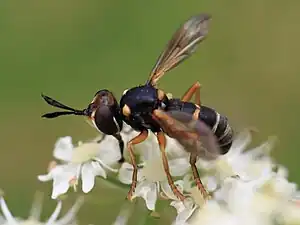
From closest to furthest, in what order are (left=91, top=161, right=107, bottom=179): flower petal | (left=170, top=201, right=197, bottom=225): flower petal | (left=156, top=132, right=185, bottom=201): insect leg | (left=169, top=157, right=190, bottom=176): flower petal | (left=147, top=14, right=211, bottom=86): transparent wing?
(left=170, top=201, right=197, bottom=225): flower petal, (left=156, top=132, right=185, bottom=201): insect leg, (left=169, top=157, right=190, bottom=176): flower petal, (left=91, top=161, right=107, bottom=179): flower petal, (left=147, top=14, right=211, bottom=86): transparent wing

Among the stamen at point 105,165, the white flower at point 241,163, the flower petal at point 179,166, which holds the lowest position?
the stamen at point 105,165

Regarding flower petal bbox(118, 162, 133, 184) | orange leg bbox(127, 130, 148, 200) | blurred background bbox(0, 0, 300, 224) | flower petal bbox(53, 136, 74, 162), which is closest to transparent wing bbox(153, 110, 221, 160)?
orange leg bbox(127, 130, 148, 200)

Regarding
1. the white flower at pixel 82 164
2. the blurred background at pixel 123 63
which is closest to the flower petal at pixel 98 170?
the white flower at pixel 82 164

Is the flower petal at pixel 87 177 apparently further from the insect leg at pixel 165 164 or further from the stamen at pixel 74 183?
the insect leg at pixel 165 164

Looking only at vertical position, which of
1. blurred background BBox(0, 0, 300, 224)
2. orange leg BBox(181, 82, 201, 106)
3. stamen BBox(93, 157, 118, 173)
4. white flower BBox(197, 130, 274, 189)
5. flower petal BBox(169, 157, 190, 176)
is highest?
orange leg BBox(181, 82, 201, 106)

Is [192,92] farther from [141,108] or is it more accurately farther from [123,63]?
[123,63]

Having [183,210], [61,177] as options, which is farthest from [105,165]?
[183,210]

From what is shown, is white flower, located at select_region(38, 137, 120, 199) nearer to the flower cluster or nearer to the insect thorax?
the flower cluster
